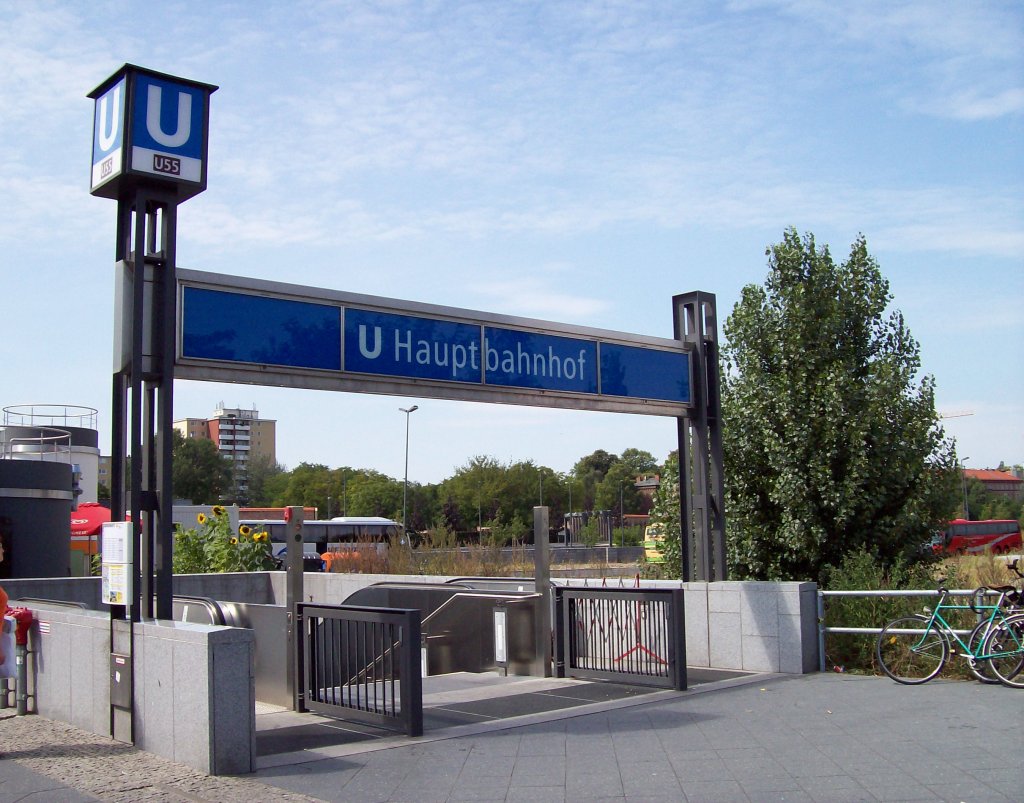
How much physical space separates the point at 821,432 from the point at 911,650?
5.20 m

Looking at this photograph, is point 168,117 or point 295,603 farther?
point 295,603

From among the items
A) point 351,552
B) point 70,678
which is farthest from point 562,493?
point 70,678

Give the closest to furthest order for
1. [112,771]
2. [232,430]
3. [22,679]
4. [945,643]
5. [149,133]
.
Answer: [112,771]
[149,133]
[22,679]
[945,643]
[232,430]

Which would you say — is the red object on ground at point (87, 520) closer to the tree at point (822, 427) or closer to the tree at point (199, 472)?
the tree at point (822, 427)

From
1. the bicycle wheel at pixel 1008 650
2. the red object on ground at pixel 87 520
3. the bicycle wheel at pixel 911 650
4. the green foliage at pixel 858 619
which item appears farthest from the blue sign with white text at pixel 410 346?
the red object on ground at pixel 87 520

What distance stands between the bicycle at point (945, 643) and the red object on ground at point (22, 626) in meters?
8.04

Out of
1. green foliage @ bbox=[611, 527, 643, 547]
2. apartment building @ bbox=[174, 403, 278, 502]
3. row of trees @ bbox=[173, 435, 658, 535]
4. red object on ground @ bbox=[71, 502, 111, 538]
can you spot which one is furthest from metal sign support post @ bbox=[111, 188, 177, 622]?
apartment building @ bbox=[174, 403, 278, 502]

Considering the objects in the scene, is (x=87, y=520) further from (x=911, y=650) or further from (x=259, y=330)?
(x=911, y=650)

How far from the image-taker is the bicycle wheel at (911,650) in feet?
33.1

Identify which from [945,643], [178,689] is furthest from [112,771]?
[945,643]

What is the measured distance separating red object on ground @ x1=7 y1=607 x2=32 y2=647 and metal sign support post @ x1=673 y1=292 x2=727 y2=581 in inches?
277

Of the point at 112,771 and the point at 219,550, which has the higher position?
the point at 219,550

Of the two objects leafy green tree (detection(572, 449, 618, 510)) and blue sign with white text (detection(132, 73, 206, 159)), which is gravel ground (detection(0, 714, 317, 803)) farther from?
leafy green tree (detection(572, 449, 618, 510))

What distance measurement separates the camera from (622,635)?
36.6 ft
